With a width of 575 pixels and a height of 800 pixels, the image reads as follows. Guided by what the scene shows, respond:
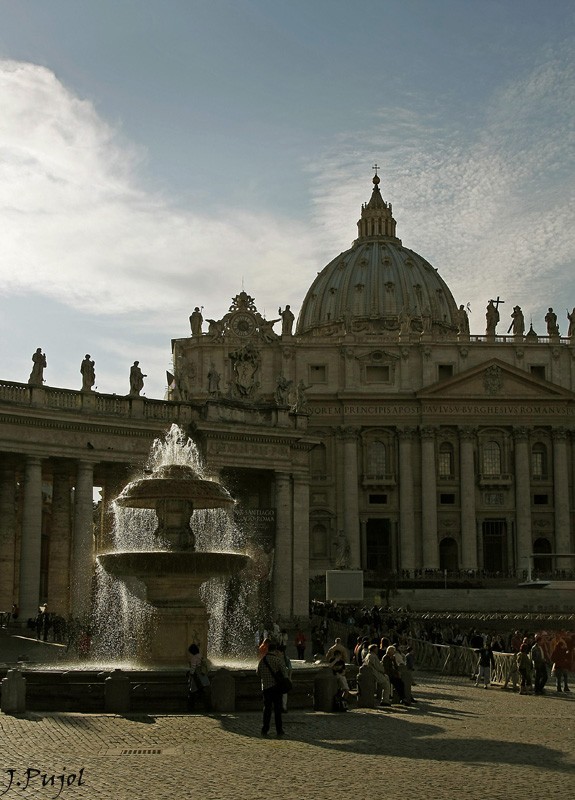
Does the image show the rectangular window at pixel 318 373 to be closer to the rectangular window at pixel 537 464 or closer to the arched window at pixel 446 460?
the arched window at pixel 446 460

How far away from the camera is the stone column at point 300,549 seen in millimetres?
49031

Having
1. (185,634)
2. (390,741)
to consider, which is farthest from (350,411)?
(390,741)

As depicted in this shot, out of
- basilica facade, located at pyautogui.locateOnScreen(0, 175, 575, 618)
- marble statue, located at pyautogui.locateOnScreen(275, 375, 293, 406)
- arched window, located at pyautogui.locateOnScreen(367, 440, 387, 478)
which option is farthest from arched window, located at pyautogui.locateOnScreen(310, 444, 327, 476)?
marble statue, located at pyautogui.locateOnScreen(275, 375, 293, 406)

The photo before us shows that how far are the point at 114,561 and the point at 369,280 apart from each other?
121 meters

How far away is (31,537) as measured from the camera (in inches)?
1704

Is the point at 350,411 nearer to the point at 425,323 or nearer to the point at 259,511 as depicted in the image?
the point at 425,323

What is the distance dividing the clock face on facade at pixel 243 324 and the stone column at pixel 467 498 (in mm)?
19029

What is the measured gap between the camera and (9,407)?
42188 mm

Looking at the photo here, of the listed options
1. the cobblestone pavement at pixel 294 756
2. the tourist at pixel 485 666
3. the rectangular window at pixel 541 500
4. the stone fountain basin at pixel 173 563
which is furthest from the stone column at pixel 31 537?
the rectangular window at pixel 541 500

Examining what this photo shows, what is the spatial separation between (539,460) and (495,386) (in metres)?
7.34

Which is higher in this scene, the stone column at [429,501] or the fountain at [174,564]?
the stone column at [429,501]

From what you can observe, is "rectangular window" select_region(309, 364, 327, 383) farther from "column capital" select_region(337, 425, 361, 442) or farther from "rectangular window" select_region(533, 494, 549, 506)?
"rectangular window" select_region(533, 494, 549, 506)

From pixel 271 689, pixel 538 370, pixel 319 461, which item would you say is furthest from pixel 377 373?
pixel 271 689

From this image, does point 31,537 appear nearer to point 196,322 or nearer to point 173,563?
point 173,563
